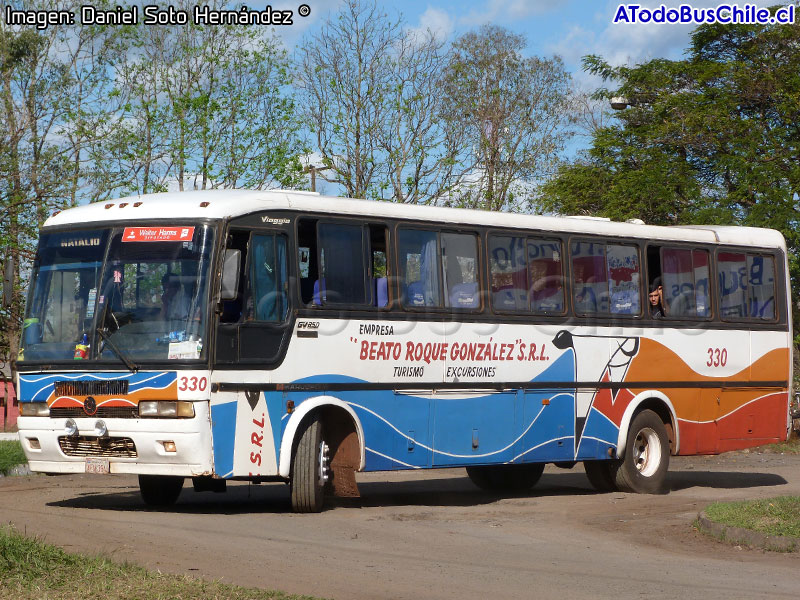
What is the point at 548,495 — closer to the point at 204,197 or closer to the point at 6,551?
the point at 204,197

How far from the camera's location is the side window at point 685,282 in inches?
683

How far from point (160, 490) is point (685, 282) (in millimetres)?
7549

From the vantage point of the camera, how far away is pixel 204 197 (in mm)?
13047

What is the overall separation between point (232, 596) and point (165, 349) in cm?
494

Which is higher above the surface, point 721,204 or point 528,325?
point 721,204

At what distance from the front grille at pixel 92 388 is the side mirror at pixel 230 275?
126 centimetres

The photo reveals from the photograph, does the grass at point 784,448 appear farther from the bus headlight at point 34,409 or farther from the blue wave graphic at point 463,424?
the bus headlight at point 34,409

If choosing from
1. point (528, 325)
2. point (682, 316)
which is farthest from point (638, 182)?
point (528, 325)


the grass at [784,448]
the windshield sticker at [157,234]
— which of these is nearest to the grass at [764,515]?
the windshield sticker at [157,234]

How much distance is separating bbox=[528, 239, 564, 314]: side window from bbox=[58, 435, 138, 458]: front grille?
5292mm

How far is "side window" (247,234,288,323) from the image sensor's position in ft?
42.2

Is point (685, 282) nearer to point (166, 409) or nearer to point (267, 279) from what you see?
point (267, 279)

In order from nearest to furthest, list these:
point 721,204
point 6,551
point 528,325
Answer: point 6,551 → point 528,325 → point 721,204

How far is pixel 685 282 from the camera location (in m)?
17.5
